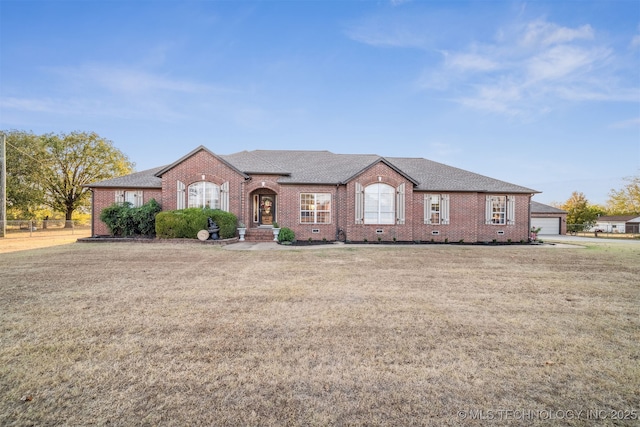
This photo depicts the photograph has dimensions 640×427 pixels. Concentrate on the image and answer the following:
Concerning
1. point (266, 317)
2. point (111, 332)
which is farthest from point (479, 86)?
point (111, 332)

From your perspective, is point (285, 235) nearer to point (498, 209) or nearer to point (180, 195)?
point (180, 195)

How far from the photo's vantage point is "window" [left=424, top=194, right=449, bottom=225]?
1750cm

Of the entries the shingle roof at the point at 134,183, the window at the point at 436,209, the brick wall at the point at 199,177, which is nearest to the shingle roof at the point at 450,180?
the window at the point at 436,209

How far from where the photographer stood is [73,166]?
1308 inches

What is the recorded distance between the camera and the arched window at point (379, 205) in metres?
16.9

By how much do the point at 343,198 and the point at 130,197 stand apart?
47.7 ft

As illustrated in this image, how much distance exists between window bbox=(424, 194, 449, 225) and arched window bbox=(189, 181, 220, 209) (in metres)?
13.6

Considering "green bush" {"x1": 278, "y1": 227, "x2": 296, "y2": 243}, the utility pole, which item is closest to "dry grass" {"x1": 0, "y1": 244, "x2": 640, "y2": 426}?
"green bush" {"x1": 278, "y1": 227, "x2": 296, "y2": 243}

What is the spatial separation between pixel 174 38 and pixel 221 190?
1192cm

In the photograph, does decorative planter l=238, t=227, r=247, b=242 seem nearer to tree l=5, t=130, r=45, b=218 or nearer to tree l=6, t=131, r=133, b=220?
tree l=6, t=131, r=133, b=220

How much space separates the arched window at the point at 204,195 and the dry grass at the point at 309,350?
10.6 m

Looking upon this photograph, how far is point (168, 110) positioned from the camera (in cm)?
2812

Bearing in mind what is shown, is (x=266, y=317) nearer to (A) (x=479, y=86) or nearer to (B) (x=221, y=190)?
(B) (x=221, y=190)

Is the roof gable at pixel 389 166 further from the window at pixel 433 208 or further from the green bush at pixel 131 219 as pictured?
the green bush at pixel 131 219
